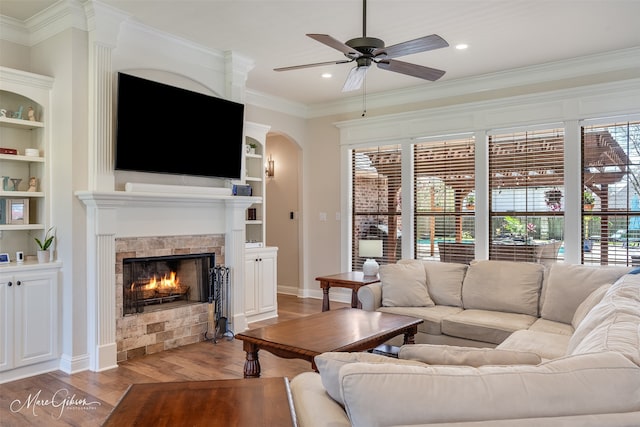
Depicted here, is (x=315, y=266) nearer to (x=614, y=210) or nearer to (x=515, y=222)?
(x=515, y=222)

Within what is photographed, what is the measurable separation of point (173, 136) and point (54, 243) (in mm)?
1362

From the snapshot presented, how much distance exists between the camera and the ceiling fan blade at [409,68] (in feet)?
10.2

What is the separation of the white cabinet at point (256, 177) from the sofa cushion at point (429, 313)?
2258mm

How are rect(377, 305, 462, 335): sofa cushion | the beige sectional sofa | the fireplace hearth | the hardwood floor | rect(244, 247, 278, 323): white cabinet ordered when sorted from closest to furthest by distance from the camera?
the beige sectional sofa
the hardwood floor
rect(377, 305, 462, 335): sofa cushion
the fireplace hearth
rect(244, 247, 278, 323): white cabinet

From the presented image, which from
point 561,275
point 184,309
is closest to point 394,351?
point 561,275

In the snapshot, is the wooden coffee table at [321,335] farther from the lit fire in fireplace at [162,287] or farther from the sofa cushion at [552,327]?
the lit fire in fireplace at [162,287]

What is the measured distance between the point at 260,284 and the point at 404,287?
1.99 meters

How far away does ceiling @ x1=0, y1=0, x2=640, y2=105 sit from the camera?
3.60m

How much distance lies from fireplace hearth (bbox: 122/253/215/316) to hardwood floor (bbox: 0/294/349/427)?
471mm

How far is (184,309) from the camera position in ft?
14.7

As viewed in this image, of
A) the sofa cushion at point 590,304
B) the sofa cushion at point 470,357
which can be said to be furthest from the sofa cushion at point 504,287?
the sofa cushion at point 470,357

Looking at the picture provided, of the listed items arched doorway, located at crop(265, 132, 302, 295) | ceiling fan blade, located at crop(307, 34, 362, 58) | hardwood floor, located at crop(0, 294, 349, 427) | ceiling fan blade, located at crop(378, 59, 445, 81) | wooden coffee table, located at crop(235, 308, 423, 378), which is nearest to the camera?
ceiling fan blade, located at crop(307, 34, 362, 58)

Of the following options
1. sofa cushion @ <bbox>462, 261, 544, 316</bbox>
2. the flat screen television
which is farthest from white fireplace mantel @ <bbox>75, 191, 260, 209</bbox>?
sofa cushion @ <bbox>462, 261, 544, 316</bbox>

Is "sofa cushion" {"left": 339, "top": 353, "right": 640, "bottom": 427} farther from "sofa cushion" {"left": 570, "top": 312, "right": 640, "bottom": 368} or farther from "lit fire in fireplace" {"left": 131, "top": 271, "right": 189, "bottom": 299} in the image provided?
"lit fire in fireplace" {"left": 131, "top": 271, "right": 189, "bottom": 299}
